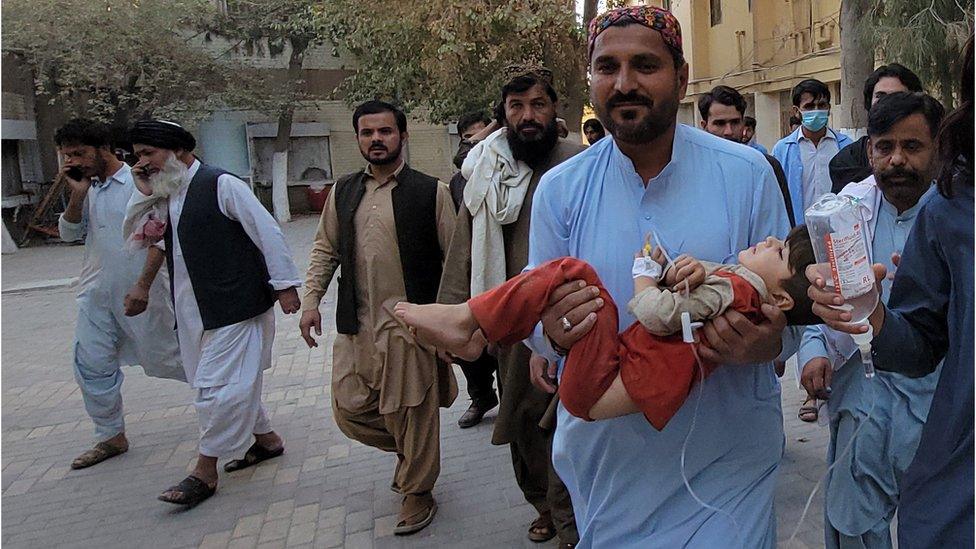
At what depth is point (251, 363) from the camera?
4.34 meters

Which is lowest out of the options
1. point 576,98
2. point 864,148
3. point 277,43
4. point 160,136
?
point 864,148

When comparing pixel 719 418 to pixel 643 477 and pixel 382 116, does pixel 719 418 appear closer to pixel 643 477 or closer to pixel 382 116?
pixel 643 477

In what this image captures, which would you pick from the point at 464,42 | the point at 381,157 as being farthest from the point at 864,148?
the point at 464,42

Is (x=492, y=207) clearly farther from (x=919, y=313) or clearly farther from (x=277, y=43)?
(x=277, y=43)

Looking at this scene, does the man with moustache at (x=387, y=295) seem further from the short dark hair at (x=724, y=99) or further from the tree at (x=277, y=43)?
the tree at (x=277, y=43)

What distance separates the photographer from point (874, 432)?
96.7 inches

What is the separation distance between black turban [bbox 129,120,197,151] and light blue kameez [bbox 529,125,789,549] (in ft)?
9.94

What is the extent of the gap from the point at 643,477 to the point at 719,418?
25cm

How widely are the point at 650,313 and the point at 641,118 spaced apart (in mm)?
546

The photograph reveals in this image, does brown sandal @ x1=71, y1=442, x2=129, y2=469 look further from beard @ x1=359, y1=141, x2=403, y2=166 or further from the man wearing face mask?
the man wearing face mask

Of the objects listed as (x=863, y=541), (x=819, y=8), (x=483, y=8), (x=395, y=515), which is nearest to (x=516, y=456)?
(x=395, y=515)

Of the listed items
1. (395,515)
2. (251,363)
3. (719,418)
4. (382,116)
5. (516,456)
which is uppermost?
(382,116)

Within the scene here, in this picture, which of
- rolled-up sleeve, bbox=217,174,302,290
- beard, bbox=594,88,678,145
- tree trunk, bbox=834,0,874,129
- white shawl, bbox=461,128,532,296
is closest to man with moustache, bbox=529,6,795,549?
beard, bbox=594,88,678,145

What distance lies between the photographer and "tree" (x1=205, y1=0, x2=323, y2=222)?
70.1ft
